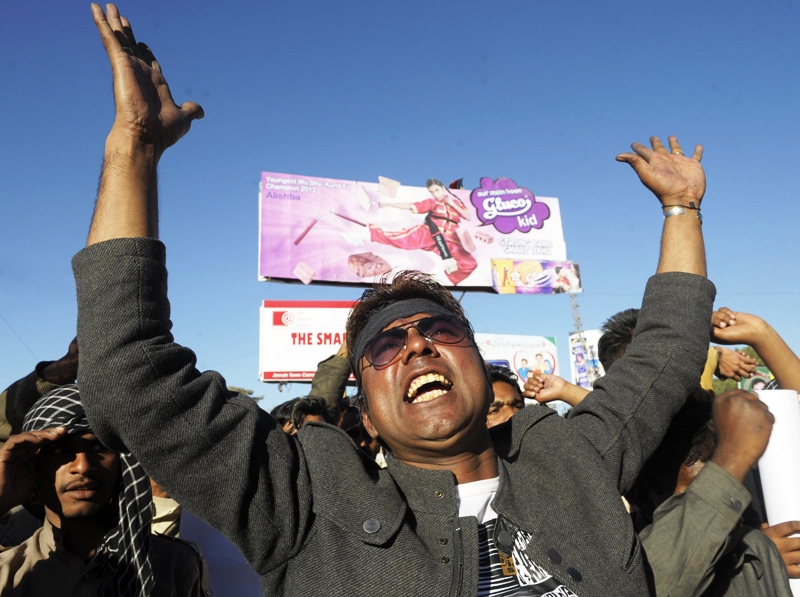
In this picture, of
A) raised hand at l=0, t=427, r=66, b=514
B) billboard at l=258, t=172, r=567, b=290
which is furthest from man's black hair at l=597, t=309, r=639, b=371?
billboard at l=258, t=172, r=567, b=290

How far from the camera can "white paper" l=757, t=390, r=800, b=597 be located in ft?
6.97

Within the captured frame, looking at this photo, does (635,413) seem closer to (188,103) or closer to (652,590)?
(652,590)

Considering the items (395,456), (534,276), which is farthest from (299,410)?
(534,276)

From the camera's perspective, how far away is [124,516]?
2.18 m

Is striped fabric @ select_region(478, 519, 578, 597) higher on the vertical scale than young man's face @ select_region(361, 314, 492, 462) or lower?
lower

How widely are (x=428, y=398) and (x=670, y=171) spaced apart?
120 cm

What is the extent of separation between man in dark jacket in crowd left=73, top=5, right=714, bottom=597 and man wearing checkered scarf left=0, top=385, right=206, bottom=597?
2.93ft

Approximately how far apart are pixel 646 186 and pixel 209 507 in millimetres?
1767

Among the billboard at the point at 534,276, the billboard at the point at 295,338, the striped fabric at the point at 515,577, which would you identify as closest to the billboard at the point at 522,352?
the billboard at the point at 534,276

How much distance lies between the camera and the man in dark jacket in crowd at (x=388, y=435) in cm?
132

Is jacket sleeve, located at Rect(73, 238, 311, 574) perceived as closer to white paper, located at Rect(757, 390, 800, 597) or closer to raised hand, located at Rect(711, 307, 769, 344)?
white paper, located at Rect(757, 390, 800, 597)

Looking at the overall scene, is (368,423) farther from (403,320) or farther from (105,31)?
(105,31)

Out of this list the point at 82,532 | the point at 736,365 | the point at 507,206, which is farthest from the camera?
the point at 507,206

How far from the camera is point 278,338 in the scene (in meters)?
17.4
